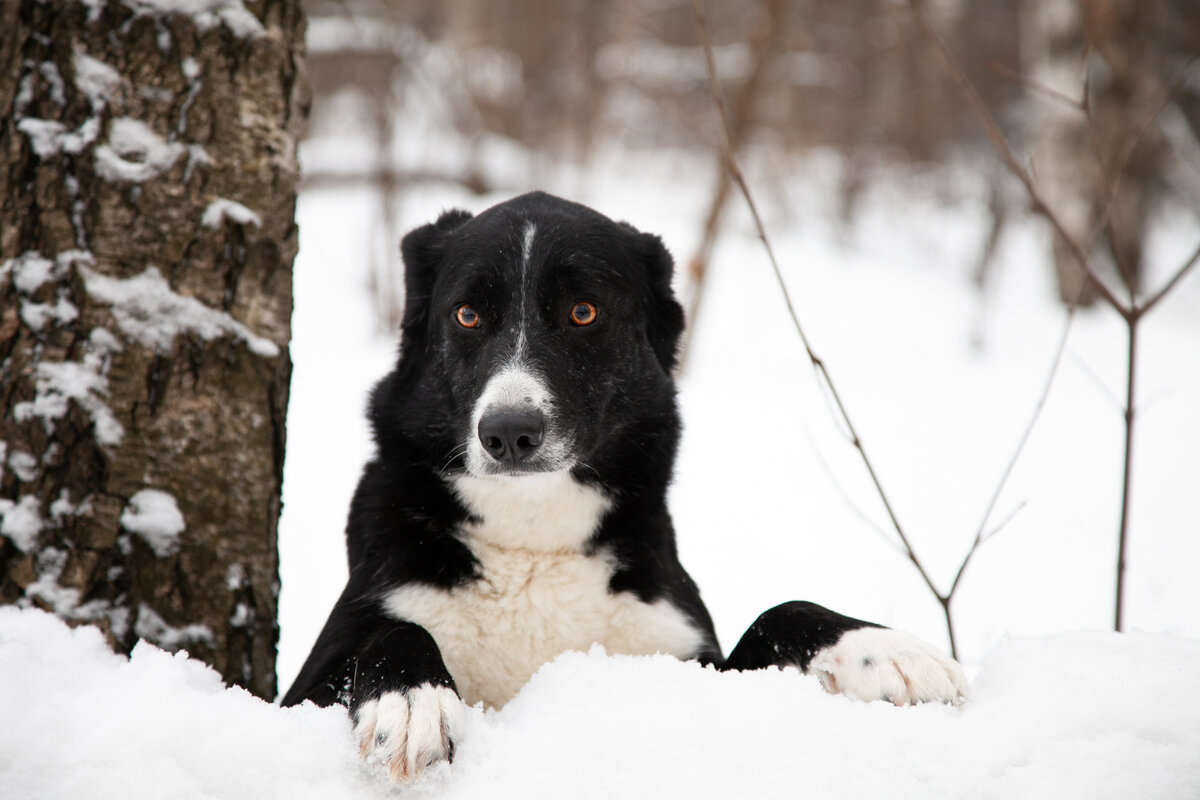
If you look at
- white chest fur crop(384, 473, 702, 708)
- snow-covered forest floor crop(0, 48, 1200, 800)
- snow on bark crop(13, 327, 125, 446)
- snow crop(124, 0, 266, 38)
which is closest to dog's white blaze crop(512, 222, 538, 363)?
white chest fur crop(384, 473, 702, 708)

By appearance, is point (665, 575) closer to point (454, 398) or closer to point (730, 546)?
point (454, 398)

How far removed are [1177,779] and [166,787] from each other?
1.79 m

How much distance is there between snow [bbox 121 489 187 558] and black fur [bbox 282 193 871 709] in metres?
0.47

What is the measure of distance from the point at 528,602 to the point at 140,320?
1.29 m

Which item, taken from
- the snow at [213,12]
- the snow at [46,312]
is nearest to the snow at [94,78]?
the snow at [213,12]

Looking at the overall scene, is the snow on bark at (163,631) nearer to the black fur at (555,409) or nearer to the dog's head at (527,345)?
the black fur at (555,409)

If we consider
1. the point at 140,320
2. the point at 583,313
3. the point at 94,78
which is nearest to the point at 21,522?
the point at 140,320

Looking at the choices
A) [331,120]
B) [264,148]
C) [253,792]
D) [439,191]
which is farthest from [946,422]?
[331,120]

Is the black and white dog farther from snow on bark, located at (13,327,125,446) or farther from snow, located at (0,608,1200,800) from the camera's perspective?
snow on bark, located at (13,327,125,446)

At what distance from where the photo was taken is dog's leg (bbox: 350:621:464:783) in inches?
64.5

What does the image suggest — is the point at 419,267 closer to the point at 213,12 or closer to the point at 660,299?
the point at 660,299

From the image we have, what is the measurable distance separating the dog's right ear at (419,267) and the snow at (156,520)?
902mm

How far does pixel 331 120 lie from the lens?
1416 cm

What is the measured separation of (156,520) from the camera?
231 cm
